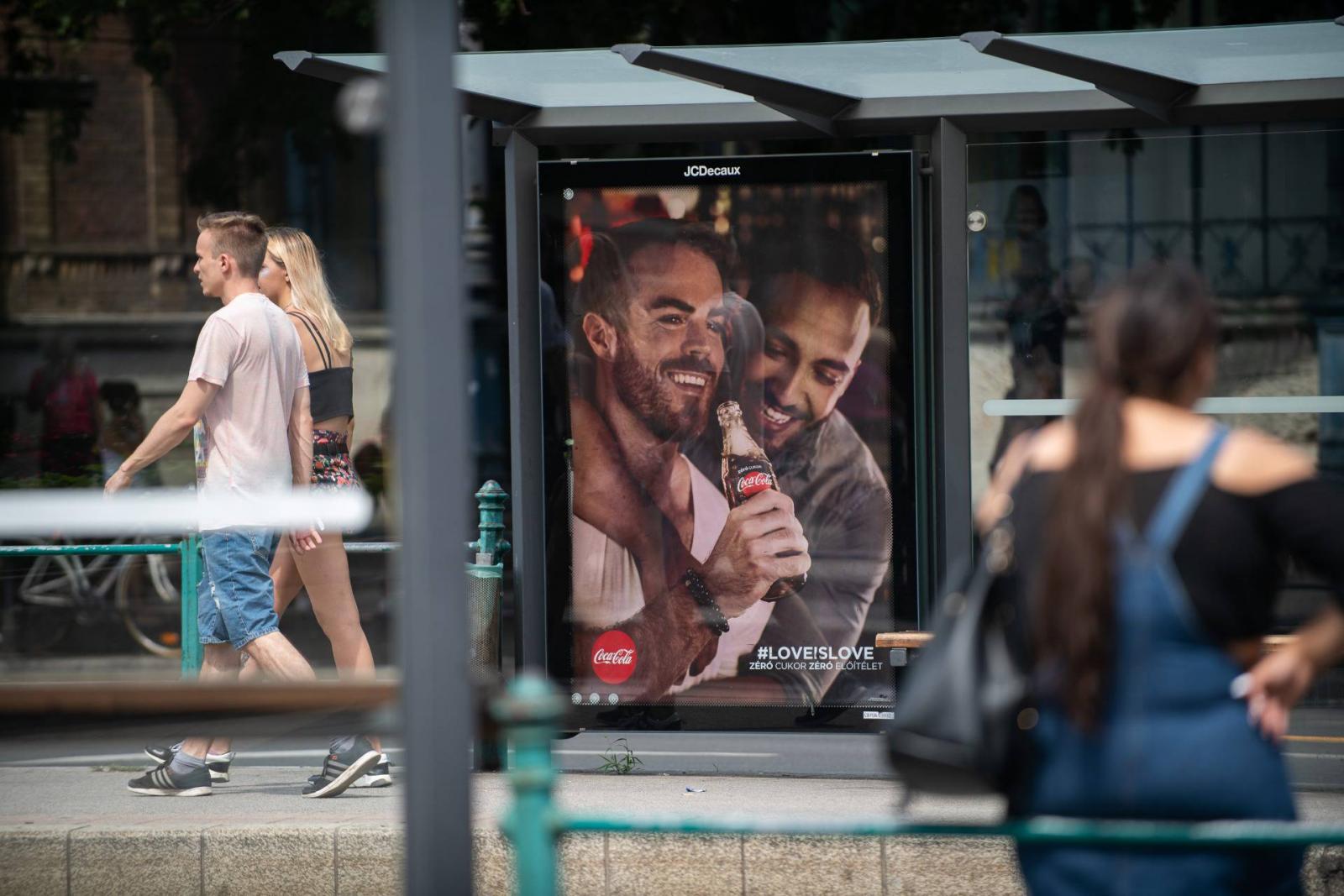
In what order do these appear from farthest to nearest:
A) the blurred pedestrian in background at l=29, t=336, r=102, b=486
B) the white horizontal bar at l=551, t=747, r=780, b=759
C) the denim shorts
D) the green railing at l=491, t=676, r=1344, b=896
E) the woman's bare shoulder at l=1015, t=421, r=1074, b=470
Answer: the blurred pedestrian in background at l=29, t=336, r=102, b=486
the white horizontal bar at l=551, t=747, r=780, b=759
the denim shorts
the woman's bare shoulder at l=1015, t=421, r=1074, b=470
the green railing at l=491, t=676, r=1344, b=896

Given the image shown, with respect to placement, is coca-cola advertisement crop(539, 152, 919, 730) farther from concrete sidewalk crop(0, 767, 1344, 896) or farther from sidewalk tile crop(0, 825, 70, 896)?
sidewalk tile crop(0, 825, 70, 896)

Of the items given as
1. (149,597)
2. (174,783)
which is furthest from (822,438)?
(149,597)

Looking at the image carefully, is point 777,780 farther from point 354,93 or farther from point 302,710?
point 354,93

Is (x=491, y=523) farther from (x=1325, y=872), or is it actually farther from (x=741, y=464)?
(x=1325, y=872)

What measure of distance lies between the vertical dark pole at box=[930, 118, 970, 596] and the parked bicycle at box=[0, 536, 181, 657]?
7.20 metres

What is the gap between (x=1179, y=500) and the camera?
2.30 meters

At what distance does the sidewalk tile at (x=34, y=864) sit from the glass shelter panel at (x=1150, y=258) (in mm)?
3286

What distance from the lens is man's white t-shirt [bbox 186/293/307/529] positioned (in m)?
5.27

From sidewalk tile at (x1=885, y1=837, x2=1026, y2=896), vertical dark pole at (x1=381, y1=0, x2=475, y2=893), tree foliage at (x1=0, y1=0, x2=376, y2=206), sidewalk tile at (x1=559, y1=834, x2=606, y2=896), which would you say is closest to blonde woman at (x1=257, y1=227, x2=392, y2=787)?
sidewalk tile at (x1=559, y1=834, x2=606, y2=896)

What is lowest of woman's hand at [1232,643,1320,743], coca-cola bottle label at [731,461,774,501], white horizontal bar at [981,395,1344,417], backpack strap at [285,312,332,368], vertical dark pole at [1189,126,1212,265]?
woman's hand at [1232,643,1320,743]

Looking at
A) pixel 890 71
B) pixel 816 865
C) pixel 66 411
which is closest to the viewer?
pixel 816 865

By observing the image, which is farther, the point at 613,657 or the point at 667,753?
the point at 667,753

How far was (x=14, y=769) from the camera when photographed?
19.9 ft

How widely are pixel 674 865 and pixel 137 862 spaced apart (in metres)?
1.58
